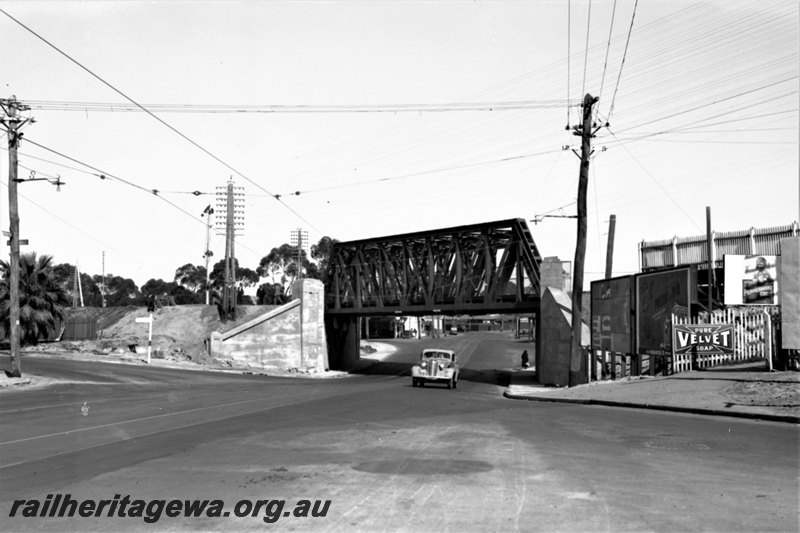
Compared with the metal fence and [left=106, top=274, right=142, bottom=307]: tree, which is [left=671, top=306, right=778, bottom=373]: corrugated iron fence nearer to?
the metal fence

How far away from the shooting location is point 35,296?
177 feet

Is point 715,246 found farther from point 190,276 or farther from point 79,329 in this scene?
point 190,276

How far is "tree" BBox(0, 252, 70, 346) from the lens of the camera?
53.7 metres

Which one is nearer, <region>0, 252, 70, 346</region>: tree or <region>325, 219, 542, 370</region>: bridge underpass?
<region>325, 219, 542, 370</region>: bridge underpass

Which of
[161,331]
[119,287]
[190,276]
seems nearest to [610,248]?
[161,331]

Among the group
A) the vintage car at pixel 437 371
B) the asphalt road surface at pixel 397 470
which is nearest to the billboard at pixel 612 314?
the vintage car at pixel 437 371

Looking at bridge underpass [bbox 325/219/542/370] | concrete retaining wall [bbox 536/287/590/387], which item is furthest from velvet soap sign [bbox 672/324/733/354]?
bridge underpass [bbox 325/219/542/370]

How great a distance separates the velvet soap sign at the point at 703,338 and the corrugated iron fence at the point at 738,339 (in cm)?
24

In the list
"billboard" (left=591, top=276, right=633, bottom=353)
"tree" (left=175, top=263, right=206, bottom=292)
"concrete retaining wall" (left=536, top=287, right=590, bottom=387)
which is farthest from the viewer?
"tree" (left=175, top=263, right=206, bottom=292)

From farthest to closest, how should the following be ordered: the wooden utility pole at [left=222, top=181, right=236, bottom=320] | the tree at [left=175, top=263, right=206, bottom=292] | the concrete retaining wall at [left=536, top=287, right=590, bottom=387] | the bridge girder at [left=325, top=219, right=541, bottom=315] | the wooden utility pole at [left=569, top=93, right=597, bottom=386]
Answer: the tree at [left=175, top=263, right=206, bottom=292] < the wooden utility pole at [left=222, top=181, right=236, bottom=320] < the bridge girder at [left=325, top=219, right=541, bottom=315] < the concrete retaining wall at [left=536, top=287, right=590, bottom=387] < the wooden utility pole at [left=569, top=93, right=597, bottom=386]

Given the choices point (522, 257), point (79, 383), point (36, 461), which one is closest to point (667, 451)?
point (36, 461)

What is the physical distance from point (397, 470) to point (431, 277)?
41624mm

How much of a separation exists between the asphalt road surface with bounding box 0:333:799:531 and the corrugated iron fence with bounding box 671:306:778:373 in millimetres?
6687

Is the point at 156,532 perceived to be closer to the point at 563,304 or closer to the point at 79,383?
the point at 79,383
